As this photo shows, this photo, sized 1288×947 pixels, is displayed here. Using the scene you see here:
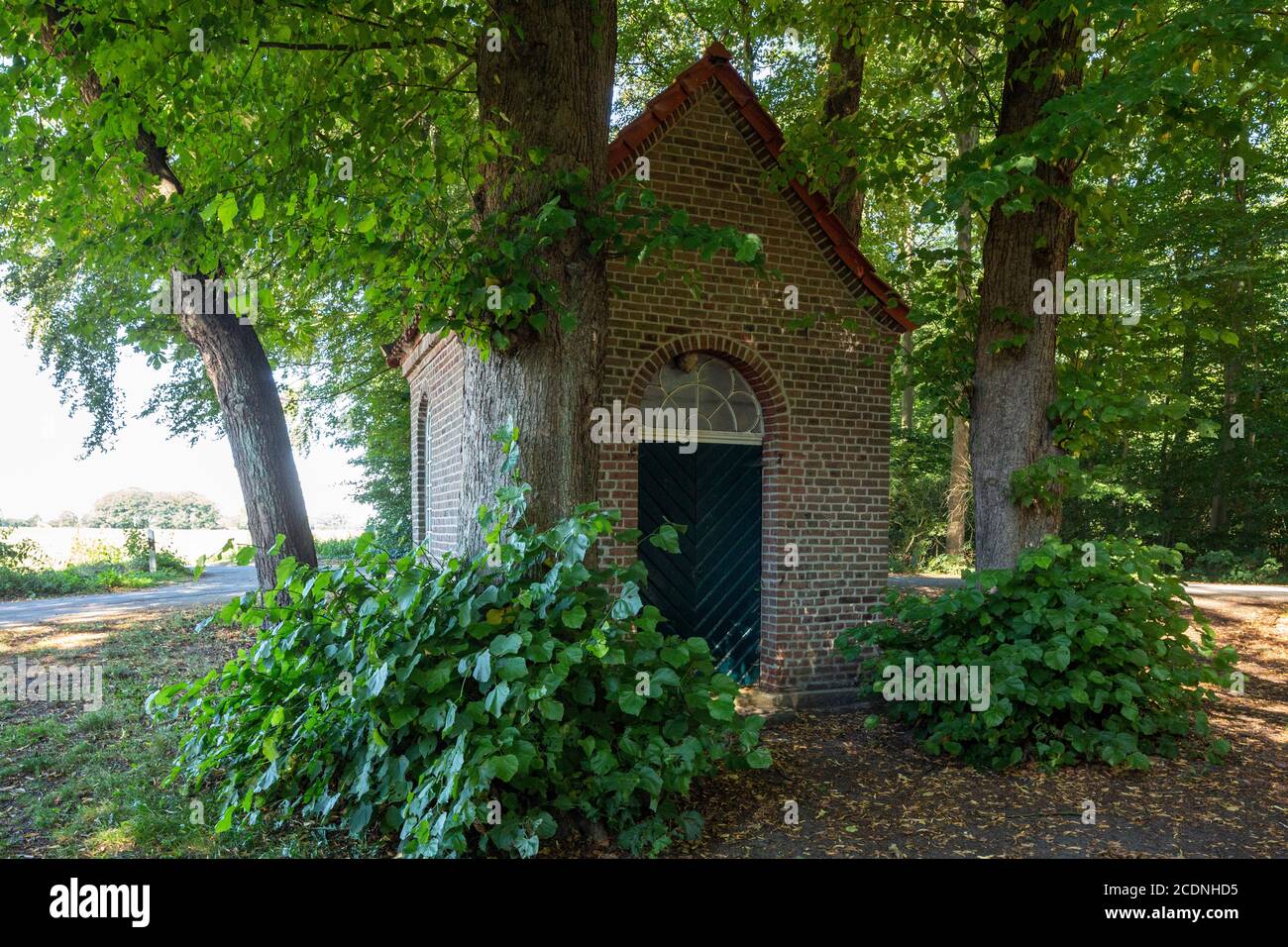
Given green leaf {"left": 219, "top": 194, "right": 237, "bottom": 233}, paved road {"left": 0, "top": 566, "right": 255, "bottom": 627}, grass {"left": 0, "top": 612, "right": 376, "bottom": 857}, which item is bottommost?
grass {"left": 0, "top": 612, "right": 376, "bottom": 857}

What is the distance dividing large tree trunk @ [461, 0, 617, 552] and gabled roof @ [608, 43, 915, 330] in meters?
2.06

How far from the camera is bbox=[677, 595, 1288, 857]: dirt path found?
4848 millimetres

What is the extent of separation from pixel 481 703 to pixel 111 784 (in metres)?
3.20

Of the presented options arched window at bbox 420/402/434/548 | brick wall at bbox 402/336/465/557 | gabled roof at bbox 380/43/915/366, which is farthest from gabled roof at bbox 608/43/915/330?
arched window at bbox 420/402/434/548

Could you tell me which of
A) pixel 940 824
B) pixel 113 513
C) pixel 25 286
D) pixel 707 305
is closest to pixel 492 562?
pixel 940 824

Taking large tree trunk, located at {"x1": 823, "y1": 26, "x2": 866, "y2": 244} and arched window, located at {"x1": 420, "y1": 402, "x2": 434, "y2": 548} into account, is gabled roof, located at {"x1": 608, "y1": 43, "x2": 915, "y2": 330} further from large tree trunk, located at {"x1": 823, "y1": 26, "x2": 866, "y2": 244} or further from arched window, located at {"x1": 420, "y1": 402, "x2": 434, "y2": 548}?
arched window, located at {"x1": 420, "y1": 402, "x2": 434, "y2": 548}

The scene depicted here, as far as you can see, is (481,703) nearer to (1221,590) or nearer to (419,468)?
(419,468)

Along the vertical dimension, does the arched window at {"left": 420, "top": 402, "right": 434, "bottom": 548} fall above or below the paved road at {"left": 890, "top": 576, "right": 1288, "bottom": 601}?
above

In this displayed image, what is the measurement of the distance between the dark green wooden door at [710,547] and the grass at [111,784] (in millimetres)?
4334

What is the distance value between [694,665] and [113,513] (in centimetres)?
3181

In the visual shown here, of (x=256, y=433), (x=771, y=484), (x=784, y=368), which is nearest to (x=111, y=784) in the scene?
(x=256, y=433)

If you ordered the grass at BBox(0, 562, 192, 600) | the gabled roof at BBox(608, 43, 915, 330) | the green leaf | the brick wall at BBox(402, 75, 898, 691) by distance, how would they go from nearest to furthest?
the green leaf < the gabled roof at BBox(608, 43, 915, 330) < the brick wall at BBox(402, 75, 898, 691) < the grass at BBox(0, 562, 192, 600)

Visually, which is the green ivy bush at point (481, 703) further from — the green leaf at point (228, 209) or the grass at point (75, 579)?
the grass at point (75, 579)

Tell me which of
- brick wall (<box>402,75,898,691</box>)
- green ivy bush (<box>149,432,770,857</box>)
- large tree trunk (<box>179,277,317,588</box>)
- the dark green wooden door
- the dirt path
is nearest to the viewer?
green ivy bush (<box>149,432,770,857</box>)
